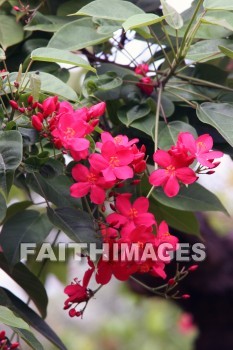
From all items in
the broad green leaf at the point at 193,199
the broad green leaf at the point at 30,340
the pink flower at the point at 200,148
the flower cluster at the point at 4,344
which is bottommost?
the flower cluster at the point at 4,344

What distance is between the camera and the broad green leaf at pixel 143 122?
926mm

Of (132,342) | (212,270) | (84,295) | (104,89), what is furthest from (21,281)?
(132,342)

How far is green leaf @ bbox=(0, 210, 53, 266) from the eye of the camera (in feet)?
3.13

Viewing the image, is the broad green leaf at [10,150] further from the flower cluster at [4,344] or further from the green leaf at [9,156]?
the flower cluster at [4,344]

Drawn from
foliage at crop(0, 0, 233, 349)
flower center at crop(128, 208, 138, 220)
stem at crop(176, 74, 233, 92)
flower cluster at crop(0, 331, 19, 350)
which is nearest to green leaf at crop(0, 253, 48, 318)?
foliage at crop(0, 0, 233, 349)

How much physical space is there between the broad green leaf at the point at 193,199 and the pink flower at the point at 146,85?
0.44 ft

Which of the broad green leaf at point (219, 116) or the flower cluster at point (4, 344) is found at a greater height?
the broad green leaf at point (219, 116)

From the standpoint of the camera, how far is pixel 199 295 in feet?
7.51

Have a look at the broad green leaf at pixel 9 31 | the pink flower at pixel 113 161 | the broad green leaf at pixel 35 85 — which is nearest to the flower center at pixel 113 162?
the pink flower at pixel 113 161

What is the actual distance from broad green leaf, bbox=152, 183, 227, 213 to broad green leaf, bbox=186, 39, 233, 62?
184 mm

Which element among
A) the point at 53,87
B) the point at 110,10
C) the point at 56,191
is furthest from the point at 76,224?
the point at 110,10

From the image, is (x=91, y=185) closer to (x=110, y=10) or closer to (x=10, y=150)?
(x=10, y=150)

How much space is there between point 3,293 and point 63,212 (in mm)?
148

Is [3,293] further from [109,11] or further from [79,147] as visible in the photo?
[109,11]
